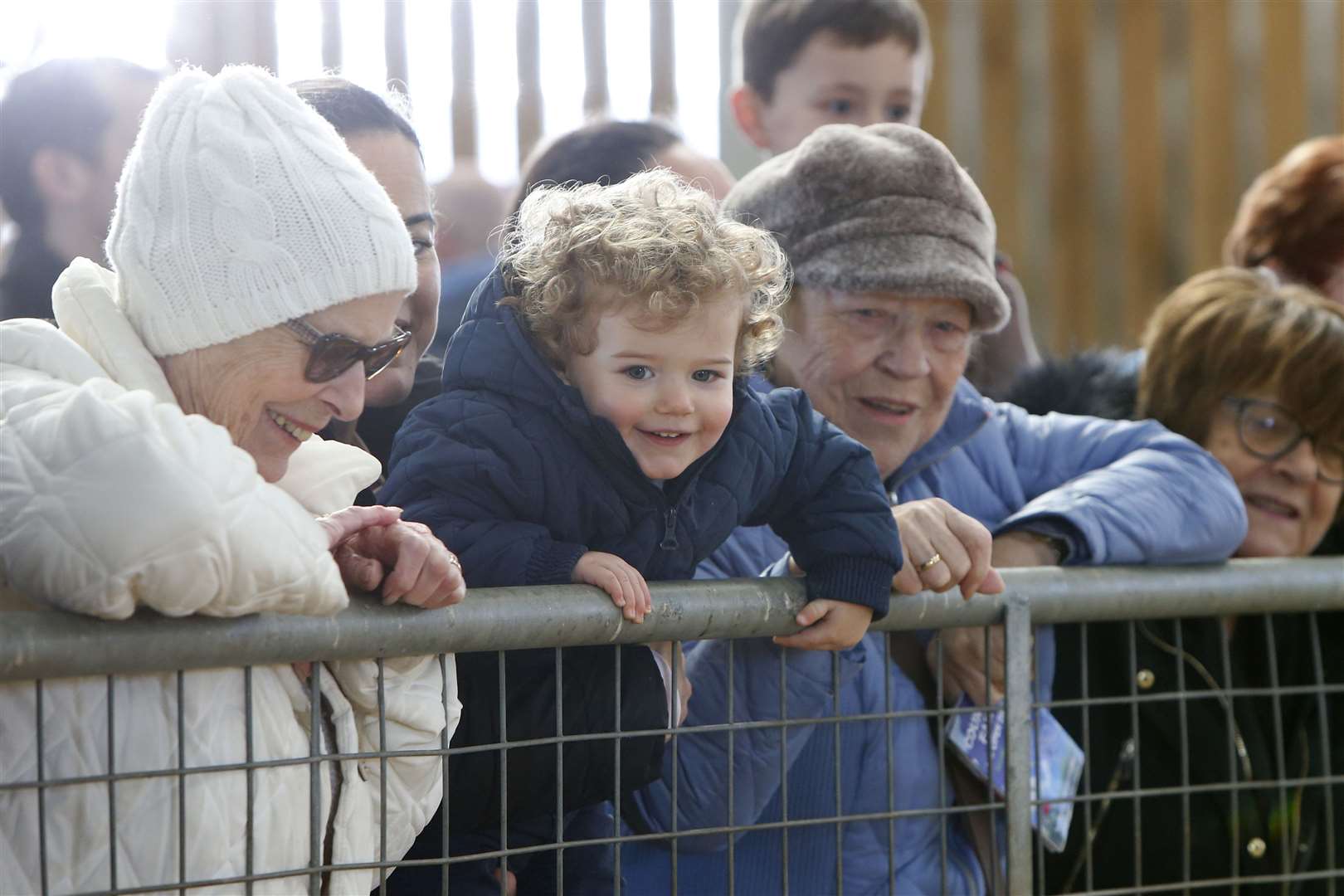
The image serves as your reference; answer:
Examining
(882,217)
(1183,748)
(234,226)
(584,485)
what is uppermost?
(234,226)

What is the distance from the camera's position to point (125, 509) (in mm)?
1318

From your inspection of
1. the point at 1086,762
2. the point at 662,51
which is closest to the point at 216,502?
the point at 1086,762

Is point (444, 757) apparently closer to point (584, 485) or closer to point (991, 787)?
point (584, 485)

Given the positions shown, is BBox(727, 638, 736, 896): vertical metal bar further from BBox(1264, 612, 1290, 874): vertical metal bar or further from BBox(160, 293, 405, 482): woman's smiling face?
BBox(1264, 612, 1290, 874): vertical metal bar

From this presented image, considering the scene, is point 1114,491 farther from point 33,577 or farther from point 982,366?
point 33,577

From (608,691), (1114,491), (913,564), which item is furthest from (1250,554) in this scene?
(608,691)

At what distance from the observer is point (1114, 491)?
2.33 m

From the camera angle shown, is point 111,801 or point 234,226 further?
point 234,226

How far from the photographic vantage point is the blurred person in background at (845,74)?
3.09 meters

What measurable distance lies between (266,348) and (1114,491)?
1301 millimetres

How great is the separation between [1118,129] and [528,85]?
2554 millimetres

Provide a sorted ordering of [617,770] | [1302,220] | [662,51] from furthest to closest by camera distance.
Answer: [662,51]
[1302,220]
[617,770]


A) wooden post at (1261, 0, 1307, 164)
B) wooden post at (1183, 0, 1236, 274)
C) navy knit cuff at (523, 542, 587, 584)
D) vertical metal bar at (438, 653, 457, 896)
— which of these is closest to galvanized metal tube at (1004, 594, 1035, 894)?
navy knit cuff at (523, 542, 587, 584)

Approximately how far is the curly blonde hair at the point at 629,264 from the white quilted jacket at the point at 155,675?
47 centimetres
